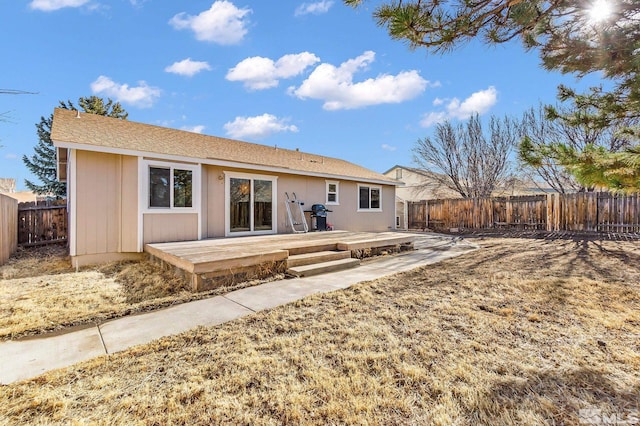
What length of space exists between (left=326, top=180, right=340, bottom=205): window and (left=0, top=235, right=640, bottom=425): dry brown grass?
731 cm

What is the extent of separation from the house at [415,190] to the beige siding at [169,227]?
31.0 feet

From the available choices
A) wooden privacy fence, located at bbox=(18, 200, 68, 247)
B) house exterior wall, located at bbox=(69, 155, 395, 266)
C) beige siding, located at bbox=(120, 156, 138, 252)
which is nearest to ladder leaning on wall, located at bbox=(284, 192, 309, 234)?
house exterior wall, located at bbox=(69, 155, 395, 266)

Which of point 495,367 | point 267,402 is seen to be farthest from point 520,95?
point 267,402

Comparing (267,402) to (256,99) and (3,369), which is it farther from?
(256,99)

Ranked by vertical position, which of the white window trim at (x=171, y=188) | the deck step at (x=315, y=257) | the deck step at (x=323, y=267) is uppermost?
the white window trim at (x=171, y=188)

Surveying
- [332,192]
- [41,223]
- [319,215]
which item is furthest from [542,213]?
[41,223]

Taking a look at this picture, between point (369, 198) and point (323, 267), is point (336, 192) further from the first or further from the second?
point (323, 267)

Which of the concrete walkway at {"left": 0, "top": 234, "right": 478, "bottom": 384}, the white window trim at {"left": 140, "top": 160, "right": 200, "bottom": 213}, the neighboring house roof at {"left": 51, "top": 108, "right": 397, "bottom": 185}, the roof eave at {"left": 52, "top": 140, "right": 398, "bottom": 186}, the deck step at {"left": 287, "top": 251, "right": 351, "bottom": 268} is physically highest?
the neighboring house roof at {"left": 51, "top": 108, "right": 397, "bottom": 185}

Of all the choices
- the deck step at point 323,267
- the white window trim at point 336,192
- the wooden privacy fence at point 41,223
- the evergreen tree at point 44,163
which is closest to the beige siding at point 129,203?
the deck step at point 323,267

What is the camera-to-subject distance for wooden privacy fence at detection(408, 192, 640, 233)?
1010cm

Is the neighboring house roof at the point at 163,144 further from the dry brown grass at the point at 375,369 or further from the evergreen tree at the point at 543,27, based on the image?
the evergreen tree at the point at 543,27

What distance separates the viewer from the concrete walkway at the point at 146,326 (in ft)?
7.70

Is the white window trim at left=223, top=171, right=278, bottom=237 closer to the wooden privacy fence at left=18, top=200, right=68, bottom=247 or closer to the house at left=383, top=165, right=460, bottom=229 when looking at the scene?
the wooden privacy fence at left=18, top=200, right=68, bottom=247

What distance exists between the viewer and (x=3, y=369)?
2.22m
